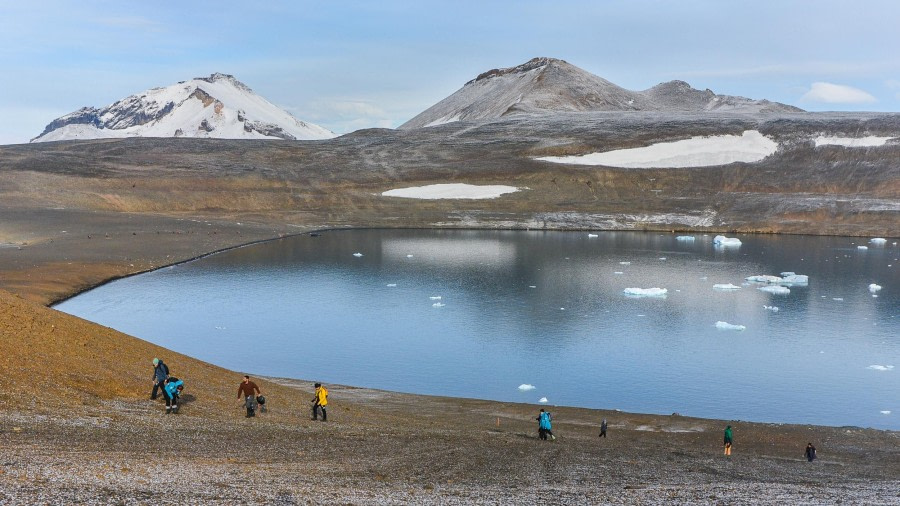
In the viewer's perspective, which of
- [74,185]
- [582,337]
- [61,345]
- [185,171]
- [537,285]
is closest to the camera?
[61,345]

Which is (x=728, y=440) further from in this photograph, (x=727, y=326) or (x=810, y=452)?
(x=727, y=326)

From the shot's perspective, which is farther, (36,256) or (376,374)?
(36,256)

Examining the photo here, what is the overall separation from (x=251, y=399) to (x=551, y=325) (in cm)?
2633

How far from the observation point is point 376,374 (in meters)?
37.1

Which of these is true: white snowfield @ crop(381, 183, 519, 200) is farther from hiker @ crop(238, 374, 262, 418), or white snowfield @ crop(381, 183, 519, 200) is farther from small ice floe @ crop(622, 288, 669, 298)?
hiker @ crop(238, 374, 262, 418)

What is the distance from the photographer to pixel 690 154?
122312 mm

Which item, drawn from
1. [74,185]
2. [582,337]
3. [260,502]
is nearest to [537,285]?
[582,337]

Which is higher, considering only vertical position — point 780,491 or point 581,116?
point 581,116

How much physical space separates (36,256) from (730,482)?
57747 mm

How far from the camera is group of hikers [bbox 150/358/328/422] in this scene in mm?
22531

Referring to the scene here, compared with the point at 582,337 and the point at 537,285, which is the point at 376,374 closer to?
the point at 582,337

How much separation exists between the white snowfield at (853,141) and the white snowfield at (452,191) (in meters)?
46.7

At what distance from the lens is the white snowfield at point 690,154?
394 feet

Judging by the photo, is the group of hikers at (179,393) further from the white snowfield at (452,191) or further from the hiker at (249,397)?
the white snowfield at (452,191)
